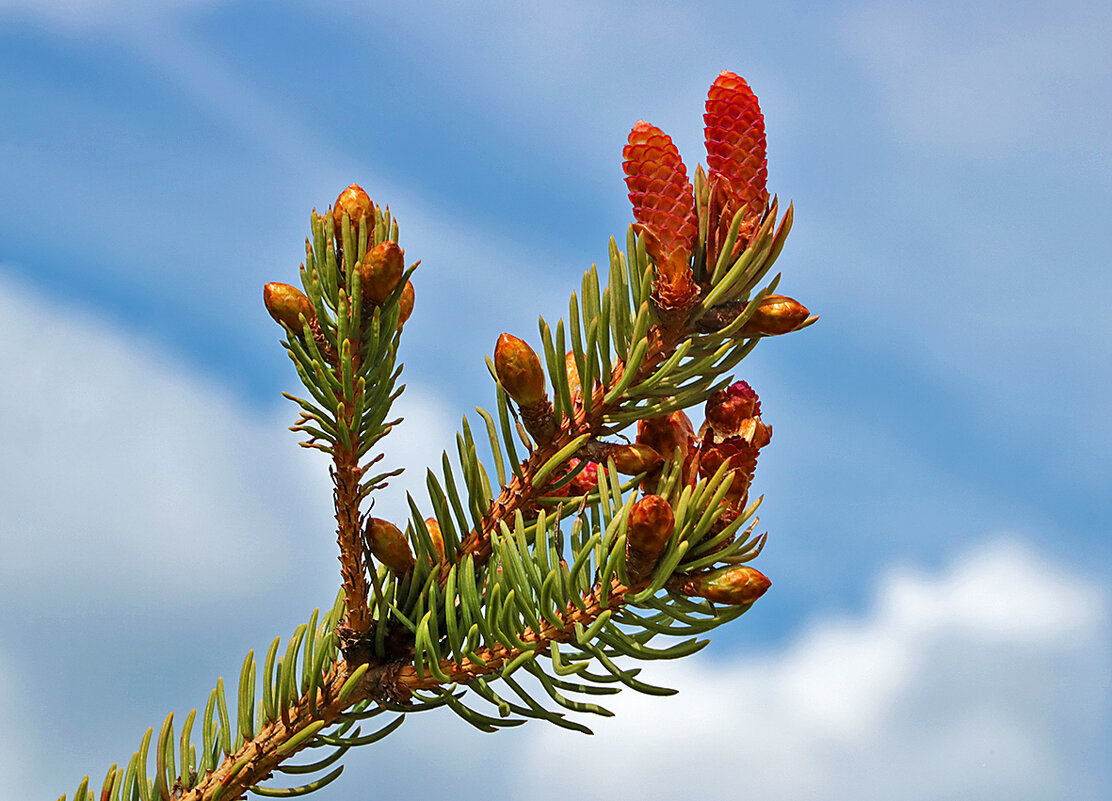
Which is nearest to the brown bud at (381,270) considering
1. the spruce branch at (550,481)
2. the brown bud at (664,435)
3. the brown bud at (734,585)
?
the spruce branch at (550,481)

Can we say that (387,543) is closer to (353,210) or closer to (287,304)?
(287,304)

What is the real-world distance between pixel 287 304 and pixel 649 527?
0.70 m

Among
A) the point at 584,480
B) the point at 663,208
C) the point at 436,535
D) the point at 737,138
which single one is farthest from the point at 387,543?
the point at 737,138

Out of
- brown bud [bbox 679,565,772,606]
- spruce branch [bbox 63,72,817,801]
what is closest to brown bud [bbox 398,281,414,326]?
spruce branch [bbox 63,72,817,801]

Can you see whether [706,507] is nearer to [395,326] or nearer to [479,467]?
[479,467]

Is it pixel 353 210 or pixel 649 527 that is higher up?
pixel 353 210

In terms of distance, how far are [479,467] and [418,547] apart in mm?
175

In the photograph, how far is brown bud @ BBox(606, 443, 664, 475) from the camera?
1.84 metres

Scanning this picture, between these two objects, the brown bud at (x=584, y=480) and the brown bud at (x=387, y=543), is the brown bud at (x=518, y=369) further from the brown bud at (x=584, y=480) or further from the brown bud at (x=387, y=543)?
the brown bud at (x=387, y=543)

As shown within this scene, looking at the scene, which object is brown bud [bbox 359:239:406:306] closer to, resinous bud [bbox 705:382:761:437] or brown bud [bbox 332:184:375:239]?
brown bud [bbox 332:184:375:239]

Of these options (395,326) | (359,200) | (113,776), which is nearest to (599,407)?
(395,326)

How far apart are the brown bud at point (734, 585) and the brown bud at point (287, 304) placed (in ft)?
2.58

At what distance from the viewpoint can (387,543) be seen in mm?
1844

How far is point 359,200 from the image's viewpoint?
1801 millimetres
